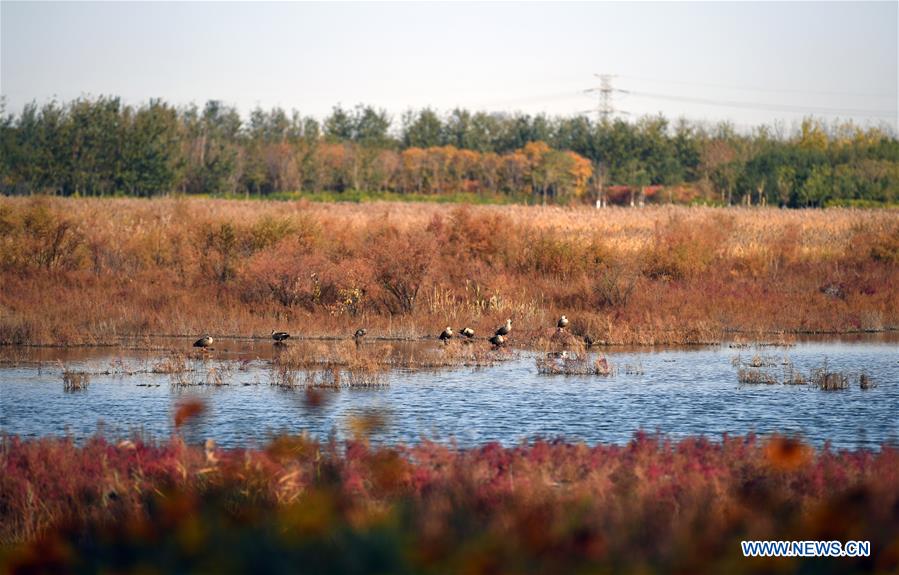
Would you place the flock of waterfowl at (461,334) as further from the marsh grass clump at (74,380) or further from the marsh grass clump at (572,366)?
the marsh grass clump at (74,380)

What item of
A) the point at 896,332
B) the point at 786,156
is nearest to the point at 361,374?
the point at 896,332

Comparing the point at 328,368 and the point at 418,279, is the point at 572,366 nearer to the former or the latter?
the point at 328,368

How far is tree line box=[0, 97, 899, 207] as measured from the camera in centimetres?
7238

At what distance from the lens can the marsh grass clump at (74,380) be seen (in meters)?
18.5

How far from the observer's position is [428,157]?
3794 inches

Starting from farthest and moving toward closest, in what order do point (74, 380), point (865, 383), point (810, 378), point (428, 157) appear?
point (428, 157) < point (810, 378) < point (865, 383) < point (74, 380)

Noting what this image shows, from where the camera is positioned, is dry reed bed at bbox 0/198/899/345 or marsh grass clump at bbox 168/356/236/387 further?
dry reed bed at bbox 0/198/899/345

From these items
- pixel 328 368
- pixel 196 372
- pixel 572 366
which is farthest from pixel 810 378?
pixel 196 372

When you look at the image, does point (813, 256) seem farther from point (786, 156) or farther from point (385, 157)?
point (385, 157)

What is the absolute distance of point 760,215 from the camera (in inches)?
2061

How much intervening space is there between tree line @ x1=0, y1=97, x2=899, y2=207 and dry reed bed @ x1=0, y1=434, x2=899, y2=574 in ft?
198

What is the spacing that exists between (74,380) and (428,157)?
7901 centimetres

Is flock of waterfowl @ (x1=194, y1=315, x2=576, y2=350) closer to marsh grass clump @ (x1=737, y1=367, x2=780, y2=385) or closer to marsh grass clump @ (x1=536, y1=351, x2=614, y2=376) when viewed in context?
marsh grass clump @ (x1=536, y1=351, x2=614, y2=376)

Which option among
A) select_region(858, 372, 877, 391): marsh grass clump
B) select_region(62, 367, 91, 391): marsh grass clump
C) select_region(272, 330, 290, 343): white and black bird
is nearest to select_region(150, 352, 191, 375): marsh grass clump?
select_region(62, 367, 91, 391): marsh grass clump
